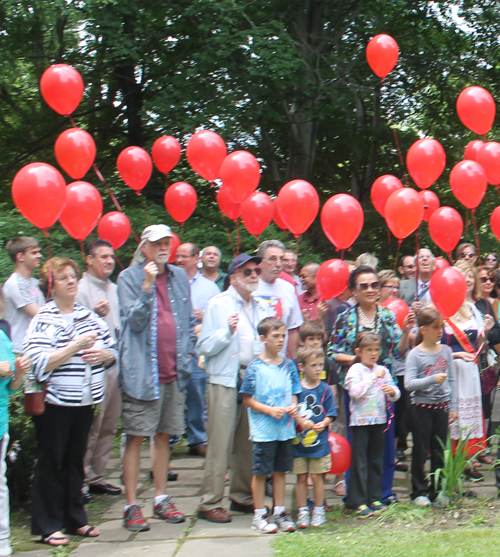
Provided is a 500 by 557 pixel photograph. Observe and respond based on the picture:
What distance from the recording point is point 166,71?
11211mm

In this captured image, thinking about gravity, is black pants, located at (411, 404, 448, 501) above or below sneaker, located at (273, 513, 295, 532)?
above

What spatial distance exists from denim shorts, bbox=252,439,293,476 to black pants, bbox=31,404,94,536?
3.68 ft

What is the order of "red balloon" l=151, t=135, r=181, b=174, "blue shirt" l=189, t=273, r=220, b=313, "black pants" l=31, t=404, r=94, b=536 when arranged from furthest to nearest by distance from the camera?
1. "red balloon" l=151, t=135, r=181, b=174
2. "blue shirt" l=189, t=273, r=220, b=313
3. "black pants" l=31, t=404, r=94, b=536

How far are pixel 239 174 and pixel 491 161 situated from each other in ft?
8.24

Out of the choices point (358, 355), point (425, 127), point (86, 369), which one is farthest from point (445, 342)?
point (425, 127)

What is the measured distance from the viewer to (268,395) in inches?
179

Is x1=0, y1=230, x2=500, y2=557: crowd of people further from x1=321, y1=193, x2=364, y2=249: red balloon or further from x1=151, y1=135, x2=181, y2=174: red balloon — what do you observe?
x1=151, y1=135, x2=181, y2=174: red balloon

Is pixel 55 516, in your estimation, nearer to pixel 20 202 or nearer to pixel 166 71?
pixel 20 202

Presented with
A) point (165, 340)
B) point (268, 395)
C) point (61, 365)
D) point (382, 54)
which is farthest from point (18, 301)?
point (382, 54)

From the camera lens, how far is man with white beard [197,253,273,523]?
470cm

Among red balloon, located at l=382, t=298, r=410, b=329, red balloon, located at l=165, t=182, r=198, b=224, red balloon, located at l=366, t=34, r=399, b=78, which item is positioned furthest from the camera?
red balloon, located at l=165, t=182, r=198, b=224

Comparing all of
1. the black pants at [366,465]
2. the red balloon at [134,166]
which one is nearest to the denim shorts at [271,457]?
the black pants at [366,465]

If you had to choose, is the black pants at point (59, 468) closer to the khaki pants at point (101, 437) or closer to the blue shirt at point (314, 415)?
the khaki pants at point (101, 437)

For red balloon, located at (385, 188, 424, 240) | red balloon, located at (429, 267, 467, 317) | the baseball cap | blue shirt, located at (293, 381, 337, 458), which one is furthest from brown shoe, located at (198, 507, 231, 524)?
red balloon, located at (385, 188, 424, 240)
